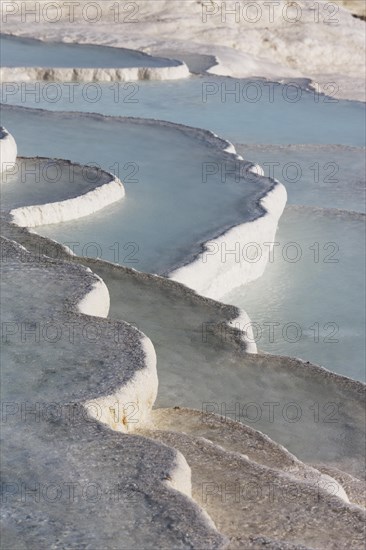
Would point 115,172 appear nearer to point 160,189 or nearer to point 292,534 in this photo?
point 160,189

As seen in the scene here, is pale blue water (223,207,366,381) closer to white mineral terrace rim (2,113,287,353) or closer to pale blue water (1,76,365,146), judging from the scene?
white mineral terrace rim (2,113,287,353)

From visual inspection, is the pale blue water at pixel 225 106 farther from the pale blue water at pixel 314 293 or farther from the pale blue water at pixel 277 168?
the pale blue water at pixel 314 293

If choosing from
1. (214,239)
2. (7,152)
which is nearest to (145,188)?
(7,152)

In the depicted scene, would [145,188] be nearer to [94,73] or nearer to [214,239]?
[214,239]

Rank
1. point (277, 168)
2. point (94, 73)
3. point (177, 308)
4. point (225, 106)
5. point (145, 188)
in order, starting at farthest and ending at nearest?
1. point (94, 73)
2. point (225, 106)
3. point (277, 168)
4. point (145, 188)
5. point (177, 308)

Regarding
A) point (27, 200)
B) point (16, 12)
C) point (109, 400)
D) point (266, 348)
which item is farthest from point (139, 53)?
point (109, 400)
